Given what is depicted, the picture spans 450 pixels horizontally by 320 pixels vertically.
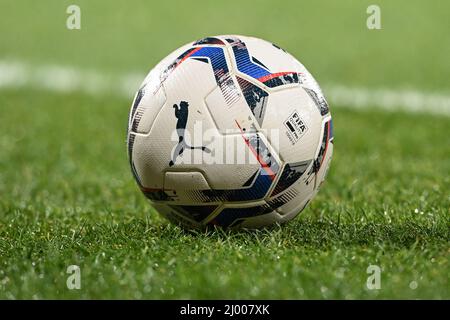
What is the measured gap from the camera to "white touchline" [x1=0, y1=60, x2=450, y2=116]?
36.6ft

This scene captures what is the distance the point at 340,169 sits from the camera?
789cm

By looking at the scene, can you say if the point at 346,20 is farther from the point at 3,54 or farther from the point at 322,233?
the point at 322,233

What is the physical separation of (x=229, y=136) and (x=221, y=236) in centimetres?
66

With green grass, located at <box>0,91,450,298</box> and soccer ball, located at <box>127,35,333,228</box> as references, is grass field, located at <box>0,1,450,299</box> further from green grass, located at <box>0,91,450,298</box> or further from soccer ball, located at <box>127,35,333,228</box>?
soccer ball, located at <box>127,35,333,228</box>

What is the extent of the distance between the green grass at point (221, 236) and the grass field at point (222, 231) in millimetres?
12

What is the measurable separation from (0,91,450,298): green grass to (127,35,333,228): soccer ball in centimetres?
22

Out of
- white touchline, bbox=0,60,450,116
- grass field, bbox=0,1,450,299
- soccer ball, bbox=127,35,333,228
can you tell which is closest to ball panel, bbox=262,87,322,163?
soccer ball, bbox=127,35,333,228

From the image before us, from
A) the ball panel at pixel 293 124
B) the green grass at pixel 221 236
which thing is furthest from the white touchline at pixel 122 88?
the ball panel at pixel 293 124

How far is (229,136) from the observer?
4.71 metres

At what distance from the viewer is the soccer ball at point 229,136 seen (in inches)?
187

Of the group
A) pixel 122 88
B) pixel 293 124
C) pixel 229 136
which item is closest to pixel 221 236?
pixel 229 136

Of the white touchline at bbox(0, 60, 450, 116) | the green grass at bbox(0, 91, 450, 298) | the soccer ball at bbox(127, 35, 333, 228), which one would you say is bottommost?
the white touchline at bbox(0, 60, 450, 116)

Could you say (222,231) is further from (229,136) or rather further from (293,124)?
(293,124)

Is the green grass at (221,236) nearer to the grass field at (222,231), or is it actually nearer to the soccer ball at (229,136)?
the grass field at (222,231)
